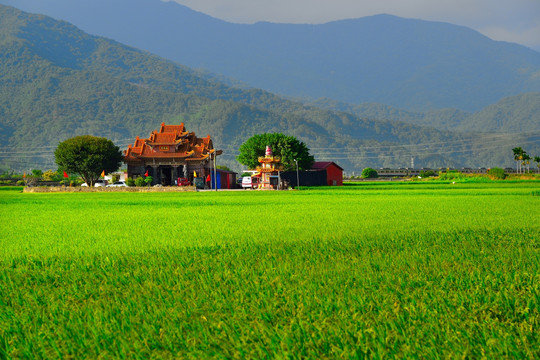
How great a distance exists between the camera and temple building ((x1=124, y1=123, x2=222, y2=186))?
7819 cm

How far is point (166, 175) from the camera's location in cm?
8194

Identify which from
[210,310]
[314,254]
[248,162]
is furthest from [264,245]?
[248,162]

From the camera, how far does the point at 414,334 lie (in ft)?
13.3

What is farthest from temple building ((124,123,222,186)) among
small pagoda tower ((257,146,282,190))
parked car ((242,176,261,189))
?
small pagoda tower ((257,146,282,190))

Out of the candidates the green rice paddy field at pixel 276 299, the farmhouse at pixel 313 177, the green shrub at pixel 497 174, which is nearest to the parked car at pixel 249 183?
the farmhouse at pixel 313 177

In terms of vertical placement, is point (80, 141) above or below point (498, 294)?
above

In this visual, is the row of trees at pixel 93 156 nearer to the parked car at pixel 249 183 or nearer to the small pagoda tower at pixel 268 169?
the small pagoda tower at pixel 268 169

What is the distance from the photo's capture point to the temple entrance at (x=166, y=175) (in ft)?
264

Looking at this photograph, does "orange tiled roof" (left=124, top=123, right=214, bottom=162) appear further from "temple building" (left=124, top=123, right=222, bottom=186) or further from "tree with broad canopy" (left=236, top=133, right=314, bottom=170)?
"tree with broad canopy" (left=236, top=133, right=314, bottom=170)

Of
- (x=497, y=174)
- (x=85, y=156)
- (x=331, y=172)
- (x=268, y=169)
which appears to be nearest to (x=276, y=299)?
(x=268, y=169)

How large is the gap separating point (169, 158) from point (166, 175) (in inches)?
169

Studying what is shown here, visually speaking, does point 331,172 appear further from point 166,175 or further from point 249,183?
point 166,175

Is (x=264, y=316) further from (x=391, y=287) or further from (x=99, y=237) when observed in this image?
(x=99, y=237)

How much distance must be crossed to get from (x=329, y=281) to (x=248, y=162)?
85.4m
